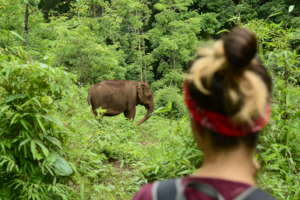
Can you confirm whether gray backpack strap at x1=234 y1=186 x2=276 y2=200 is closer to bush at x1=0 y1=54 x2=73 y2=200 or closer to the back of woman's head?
the back of woman's head

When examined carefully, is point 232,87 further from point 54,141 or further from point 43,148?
point 54,141

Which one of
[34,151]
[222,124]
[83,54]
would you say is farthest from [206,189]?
[83,54]

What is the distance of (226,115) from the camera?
3.60 ft

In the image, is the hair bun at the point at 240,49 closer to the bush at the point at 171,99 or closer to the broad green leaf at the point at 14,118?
the broad green leaf at the point at 14,118

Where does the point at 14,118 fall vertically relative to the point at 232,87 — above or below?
below

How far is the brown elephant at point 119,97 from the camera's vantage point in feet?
33.3

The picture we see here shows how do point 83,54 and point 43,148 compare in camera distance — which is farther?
point 83,54

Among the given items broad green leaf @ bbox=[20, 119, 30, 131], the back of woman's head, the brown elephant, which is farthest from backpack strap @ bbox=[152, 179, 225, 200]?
the brown elephant

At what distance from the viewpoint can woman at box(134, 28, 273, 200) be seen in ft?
3.51

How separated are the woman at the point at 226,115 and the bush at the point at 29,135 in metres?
2.23

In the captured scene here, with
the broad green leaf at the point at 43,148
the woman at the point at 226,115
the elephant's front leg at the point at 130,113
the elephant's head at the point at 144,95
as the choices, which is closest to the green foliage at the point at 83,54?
the elephant's head at the point at 144,95

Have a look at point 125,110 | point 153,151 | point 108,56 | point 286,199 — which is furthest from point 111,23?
point 286,199

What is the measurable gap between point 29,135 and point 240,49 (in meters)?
2.54

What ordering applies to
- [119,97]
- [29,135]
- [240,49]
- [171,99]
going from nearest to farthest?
[240,49]
[29,135]
[119,97]
[171,99]
